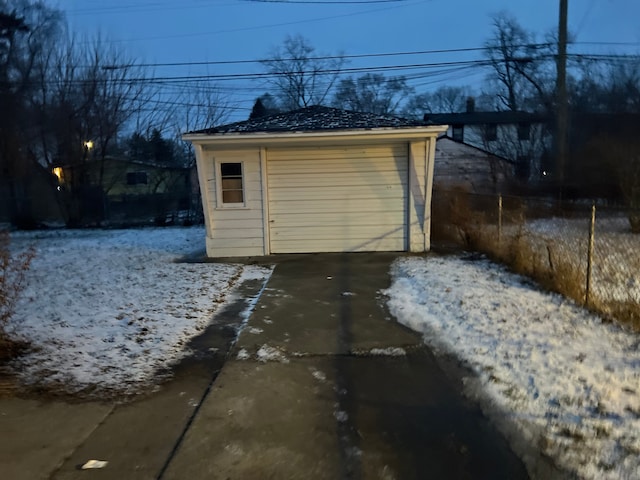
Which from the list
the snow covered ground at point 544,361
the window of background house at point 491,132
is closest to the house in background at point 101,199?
the snow covered ground at point 544,361

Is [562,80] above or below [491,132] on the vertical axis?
below

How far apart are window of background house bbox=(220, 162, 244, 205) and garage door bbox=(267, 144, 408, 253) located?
0.67 metres

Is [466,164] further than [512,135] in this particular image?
No

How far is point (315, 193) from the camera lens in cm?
1126

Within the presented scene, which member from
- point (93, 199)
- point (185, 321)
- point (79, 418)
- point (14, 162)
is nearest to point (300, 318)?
point (185, 321)

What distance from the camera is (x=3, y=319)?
195 inches

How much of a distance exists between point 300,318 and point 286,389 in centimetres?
210

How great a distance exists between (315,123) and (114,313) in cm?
625

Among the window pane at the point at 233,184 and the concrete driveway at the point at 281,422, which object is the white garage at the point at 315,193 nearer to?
the window pane at the point at 233,184

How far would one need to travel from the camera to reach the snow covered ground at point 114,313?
4.56m

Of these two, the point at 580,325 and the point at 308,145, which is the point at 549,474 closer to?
the point at 580,325

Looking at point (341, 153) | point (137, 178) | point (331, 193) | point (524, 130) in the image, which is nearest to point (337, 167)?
point (341, 153)

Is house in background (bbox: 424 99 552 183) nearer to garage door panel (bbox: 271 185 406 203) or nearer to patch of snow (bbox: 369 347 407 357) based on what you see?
garage door panel (bbox: 271 185 406 203)

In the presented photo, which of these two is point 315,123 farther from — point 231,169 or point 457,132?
point 457,132
